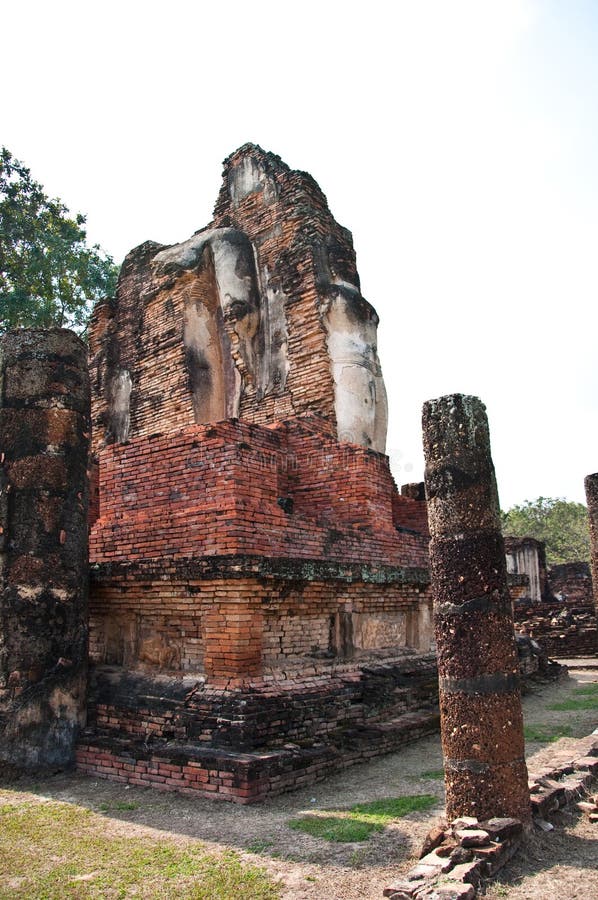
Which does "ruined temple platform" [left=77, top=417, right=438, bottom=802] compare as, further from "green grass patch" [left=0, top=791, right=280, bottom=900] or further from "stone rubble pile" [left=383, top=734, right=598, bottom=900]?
"stone rubble pile" [left=383, top=734, right=598, bottom=900]

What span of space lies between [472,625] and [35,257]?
63.3 ft

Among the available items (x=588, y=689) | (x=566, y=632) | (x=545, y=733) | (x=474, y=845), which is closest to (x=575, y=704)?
(x=588, y=689)

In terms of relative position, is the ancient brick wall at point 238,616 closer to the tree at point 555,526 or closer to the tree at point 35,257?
the tree at point 35,257

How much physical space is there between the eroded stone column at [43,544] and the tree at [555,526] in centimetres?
3878

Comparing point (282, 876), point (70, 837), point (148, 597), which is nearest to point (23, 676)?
point (148, 597)

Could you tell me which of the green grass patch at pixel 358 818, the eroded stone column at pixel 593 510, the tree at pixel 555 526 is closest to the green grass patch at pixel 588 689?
the eroded stone column at pixel 593 510

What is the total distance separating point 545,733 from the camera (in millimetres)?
8578

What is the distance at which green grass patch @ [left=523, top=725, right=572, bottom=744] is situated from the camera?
8.27 m

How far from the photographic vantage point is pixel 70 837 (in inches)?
207

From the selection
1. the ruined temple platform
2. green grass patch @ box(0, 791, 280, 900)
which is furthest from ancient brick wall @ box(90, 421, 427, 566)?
green grass patch @ box(0, 791, 280, 900)

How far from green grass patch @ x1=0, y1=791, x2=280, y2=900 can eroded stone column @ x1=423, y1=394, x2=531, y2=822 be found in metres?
1.49

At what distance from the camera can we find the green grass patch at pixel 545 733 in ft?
27.1

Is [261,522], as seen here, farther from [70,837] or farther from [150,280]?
[150,280]

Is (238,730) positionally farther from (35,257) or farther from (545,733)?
(35,257)
